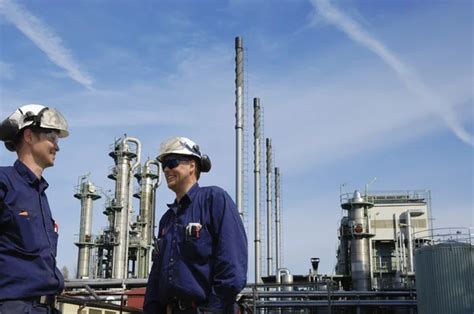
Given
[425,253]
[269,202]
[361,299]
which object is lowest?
[361,299]

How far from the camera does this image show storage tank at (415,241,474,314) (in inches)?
679

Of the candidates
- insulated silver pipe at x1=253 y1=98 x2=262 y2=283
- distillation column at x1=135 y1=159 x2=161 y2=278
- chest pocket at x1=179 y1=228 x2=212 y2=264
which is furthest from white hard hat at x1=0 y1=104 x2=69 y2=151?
distillation column at x1=135 y1=159 x2=161 y2=278

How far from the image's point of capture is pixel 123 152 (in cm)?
3472

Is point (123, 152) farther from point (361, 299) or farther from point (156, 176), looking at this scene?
point (361, 299)

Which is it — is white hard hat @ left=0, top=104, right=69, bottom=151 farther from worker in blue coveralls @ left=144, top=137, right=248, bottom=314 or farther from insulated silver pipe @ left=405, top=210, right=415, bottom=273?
insulated silver pipe @ left=405, top=210, right=415, bottom=273

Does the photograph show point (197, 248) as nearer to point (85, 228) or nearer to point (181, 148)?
point (181, 148)

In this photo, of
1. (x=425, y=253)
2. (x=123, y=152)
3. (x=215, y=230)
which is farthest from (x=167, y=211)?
(x=123, y=152)

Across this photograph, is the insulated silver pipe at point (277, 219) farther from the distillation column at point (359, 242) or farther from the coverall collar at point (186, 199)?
the coverall collar at point (186, 199)

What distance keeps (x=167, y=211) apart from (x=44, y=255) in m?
1.17

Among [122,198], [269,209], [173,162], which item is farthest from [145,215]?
[173,162]

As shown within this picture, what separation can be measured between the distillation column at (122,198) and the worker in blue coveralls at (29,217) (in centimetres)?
3067

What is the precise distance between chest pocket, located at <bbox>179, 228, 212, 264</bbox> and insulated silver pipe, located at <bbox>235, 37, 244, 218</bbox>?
13.3m

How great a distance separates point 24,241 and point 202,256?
1.07 m

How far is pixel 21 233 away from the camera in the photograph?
10.00 ft
